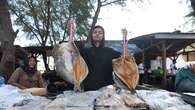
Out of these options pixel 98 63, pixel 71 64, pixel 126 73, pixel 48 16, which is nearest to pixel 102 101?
pixel 126 73

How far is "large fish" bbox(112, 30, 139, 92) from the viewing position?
189 inches

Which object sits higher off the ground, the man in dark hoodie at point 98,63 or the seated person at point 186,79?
the man in dark hoodie at point 98,63

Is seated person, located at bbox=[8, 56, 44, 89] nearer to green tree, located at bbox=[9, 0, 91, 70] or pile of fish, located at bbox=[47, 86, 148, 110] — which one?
pile of fish, located at bbox=[47, 86, 148, 110]

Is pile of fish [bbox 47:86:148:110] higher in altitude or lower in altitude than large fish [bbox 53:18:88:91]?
lower

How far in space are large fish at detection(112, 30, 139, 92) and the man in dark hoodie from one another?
1.01 feet

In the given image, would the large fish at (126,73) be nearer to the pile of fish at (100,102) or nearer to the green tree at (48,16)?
the pile of fish at (100,102)

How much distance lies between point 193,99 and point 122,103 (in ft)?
Answer: 2.73

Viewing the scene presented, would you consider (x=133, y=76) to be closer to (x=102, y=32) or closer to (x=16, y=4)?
(x=102, y=32)

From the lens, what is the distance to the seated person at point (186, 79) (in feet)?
19.8

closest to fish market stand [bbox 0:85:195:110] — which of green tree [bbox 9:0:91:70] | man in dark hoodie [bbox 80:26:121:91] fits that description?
man in dark hoodie [bbox 80:26:121:91]

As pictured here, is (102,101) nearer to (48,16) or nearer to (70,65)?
(70,65)

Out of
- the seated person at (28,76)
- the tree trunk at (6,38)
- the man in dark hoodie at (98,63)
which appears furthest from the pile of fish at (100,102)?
the tree trunk at (6,38)

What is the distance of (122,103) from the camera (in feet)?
14.1

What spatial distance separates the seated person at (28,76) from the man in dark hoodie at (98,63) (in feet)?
8.52
